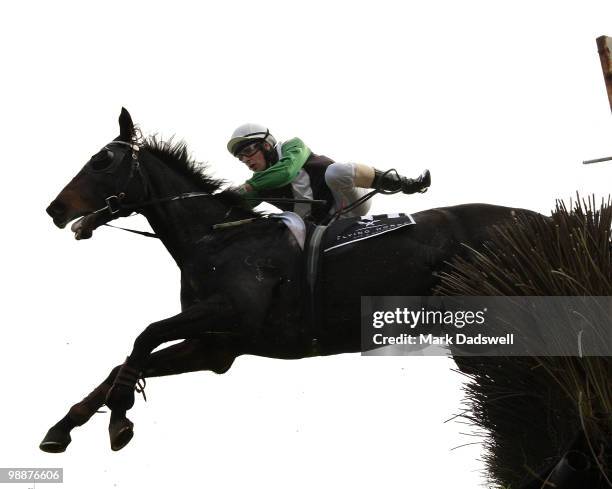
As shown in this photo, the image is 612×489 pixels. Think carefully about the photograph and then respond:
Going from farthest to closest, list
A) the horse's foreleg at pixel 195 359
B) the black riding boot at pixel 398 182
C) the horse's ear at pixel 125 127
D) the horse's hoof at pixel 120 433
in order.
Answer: the black riding boot at pixel 398 182
the horse's ear at pixel 125 127
the horse's foreleg at pixel 195 359
the horse's hoof at pixel 120 433

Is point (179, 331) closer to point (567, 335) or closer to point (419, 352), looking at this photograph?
point (419, 352)

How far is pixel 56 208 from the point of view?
7.91 meters

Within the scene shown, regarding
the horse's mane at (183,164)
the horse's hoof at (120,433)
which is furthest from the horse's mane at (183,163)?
the horse's hoof at (120,433)

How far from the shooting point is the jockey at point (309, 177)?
8.22m

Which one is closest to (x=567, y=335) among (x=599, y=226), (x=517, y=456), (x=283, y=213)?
(x=599, y=226)

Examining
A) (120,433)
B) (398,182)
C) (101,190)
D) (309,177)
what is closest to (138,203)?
(101,190)

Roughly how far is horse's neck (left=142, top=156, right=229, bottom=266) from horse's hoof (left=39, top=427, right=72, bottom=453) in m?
1.50

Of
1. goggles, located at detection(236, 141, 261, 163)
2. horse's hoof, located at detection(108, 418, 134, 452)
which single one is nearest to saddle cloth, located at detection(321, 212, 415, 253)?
goggles, located at detection(236, 141, 261, 163)

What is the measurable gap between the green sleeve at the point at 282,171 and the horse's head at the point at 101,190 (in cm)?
88

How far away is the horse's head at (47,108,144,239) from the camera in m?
7.91

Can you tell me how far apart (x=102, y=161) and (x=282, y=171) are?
1349 mm

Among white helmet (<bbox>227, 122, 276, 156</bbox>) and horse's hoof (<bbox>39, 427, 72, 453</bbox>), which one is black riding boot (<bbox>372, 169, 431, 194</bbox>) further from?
horse's hoof (<bbox>39, 427, 72, 453</bbox>)

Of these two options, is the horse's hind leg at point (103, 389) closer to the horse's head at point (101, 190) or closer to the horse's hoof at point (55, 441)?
the horse's hoof at point (55, 441)

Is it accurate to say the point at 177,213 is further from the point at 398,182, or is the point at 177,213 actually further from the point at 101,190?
the point at 398,182
